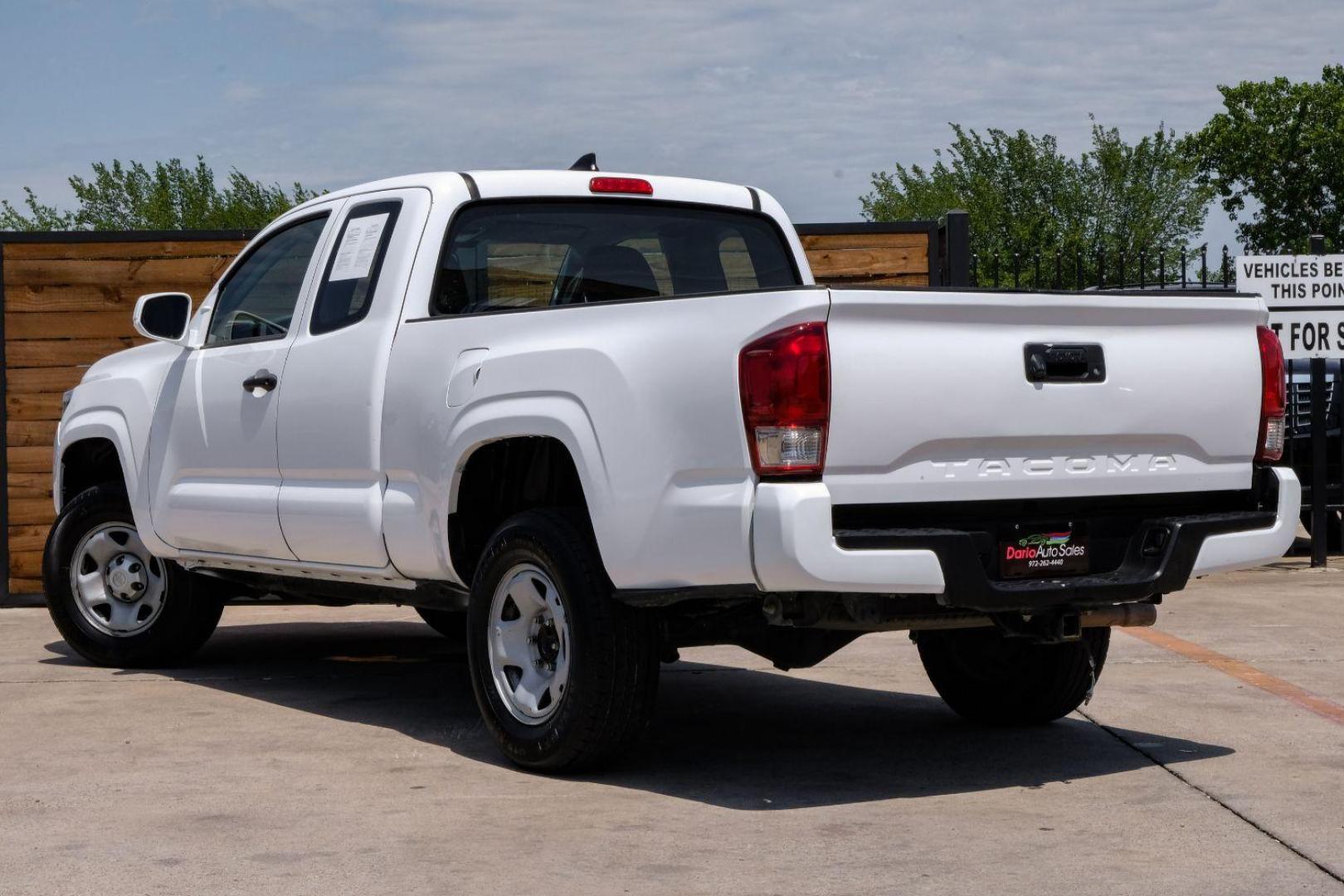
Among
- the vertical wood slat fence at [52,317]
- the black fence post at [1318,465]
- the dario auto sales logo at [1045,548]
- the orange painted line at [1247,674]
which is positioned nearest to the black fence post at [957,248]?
the orange painted line at [1247,674]

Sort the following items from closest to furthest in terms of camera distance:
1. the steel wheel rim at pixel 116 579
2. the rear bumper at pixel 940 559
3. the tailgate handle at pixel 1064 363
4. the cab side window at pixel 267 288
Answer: the rear bumper at pixel 940 559 → the tailgate handle at pixel 1064 363 → the cab side window at pixel 267 288 → the steel wheel rim at pixel 116 579

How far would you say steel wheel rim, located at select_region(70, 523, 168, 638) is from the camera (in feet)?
28.0

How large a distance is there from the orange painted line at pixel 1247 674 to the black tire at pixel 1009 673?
104 centimetres

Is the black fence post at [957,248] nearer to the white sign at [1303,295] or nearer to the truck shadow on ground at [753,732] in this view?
the white sign at [1303,295]

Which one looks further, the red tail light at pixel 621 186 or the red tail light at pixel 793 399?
the red tail light at pixel 621 186

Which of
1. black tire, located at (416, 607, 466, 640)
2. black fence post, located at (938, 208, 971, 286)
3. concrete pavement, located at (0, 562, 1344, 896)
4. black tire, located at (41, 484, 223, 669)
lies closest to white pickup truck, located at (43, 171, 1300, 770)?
concrete pavement, located at (0, 562, 1344, 896)

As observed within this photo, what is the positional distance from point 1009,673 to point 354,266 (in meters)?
2.97

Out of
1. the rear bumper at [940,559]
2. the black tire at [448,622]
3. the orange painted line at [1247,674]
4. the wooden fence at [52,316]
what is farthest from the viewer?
Result: the wooden fence at [52,316]

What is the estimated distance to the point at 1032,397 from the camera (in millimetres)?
5344

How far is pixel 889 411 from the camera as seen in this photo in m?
5.09

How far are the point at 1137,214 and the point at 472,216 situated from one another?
5606 cm

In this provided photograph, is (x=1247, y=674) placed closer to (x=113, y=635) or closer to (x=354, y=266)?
(x=354, y=266)

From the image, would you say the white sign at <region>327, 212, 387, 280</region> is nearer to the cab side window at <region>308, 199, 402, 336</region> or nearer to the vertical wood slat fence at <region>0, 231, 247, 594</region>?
→ the cab side window at <region>308, 199, 402, 336</region>

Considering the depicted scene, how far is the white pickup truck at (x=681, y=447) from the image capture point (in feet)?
16.7
